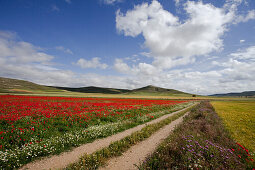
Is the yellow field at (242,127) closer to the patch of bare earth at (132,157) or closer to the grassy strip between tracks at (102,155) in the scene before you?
the patch of bare earth at (132,157)

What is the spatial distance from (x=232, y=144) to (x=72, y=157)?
28.0 ft

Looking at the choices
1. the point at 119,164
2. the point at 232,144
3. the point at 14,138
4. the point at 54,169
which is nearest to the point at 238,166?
the point at 232,144

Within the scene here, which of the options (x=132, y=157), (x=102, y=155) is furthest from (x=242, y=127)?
(x=102, y=155)

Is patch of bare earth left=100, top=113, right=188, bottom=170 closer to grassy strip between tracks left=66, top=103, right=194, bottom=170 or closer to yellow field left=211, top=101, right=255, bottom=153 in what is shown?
grassy strip between tracks left=66, top=103, right=194, bottom=170

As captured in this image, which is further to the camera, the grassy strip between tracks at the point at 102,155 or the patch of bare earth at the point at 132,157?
the patch of bare earth at the point at 132,157

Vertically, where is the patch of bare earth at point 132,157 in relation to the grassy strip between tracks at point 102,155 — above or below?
below

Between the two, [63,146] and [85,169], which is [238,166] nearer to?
[85,169]

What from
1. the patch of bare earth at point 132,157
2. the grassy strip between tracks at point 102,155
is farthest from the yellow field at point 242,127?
the grassy strip between tracks at point 102,155

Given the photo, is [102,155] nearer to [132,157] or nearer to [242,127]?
[132,157]

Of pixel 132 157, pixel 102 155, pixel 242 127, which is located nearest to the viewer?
pixel 102 155

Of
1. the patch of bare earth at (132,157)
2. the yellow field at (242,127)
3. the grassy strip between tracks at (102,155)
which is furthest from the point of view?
the yellow field at (242,127)

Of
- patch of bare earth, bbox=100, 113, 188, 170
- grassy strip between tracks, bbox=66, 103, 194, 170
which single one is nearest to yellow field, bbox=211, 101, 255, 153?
patch of bare earth, bbox=100, 113, 188, 170

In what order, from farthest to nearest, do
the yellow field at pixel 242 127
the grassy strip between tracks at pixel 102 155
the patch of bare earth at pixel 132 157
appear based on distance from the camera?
1. the yellow field at pixel 242 127
2. the patch of bare earth at pixel 132 157
3. the grassy strip between tracks at pixel 102 155

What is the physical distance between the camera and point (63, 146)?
626cm
